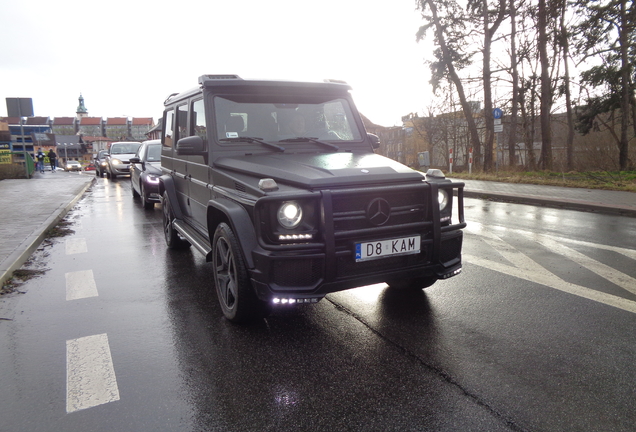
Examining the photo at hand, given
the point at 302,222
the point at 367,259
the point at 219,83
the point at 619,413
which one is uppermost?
the point at 219,83

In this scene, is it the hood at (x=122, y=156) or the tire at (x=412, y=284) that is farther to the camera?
the hood at (x=122, y=156)

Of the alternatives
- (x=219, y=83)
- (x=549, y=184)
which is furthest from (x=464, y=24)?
(x=219, y=83)

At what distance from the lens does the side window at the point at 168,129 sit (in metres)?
A: 6.23

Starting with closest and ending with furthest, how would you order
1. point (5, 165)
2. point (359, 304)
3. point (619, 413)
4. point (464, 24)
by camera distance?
point (619, 413)
point (359, 304)
point (464, 24)
point (5, 165)

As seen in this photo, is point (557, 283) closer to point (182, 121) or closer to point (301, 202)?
point (301, 202)

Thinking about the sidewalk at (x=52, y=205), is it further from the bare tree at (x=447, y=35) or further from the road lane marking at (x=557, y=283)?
the bare tree at (x=447, y=35)

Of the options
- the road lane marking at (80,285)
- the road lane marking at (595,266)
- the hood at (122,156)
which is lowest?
the road lane marking at (595,266)

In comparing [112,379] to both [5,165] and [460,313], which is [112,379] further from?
[5,165]

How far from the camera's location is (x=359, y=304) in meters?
4.37

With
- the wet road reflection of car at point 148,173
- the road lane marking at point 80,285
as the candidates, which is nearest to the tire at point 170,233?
the road lane marking at point 80,285

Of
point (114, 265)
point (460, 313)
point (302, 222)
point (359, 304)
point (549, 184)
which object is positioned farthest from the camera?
point (549, 184)

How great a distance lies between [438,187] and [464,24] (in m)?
23.2

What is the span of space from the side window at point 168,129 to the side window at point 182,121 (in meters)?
0.49

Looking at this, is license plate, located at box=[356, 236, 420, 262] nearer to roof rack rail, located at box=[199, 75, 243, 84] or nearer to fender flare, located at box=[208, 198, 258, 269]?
fender flare, located at box=[208, 198, 258, 269]
